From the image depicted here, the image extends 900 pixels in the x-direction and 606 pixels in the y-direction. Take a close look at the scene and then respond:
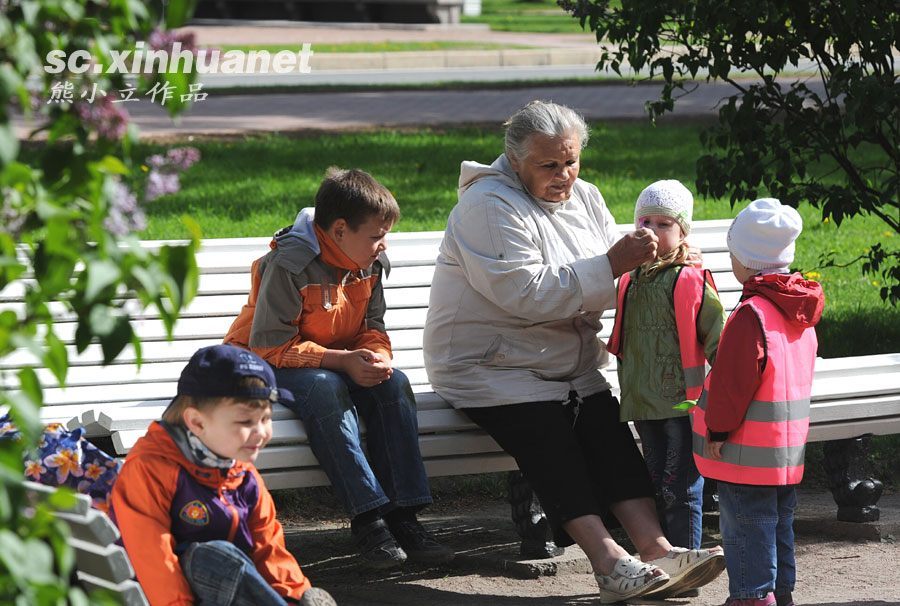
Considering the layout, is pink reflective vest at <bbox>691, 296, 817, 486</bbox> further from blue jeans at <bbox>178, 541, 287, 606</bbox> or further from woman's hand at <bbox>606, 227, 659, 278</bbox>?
blue jeans at <bbox>178, 541, 287, 606</bbox>

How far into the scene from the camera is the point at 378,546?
3.90 metres

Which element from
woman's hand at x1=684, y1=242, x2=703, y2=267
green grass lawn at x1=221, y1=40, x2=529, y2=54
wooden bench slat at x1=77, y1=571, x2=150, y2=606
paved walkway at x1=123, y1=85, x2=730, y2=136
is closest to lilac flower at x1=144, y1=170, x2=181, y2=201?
wooden bench slat at x1=77, y1=571, x2=150, y2=606

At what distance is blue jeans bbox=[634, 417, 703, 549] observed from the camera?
4.05 metres

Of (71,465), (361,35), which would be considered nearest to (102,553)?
(71,465)

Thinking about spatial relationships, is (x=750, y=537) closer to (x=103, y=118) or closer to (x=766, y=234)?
(x=766, y=234)

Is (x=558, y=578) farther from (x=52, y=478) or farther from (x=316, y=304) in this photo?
(x=52, y=478)

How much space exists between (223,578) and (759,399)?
1.52 meters

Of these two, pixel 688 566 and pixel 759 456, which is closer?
pixel 759 456

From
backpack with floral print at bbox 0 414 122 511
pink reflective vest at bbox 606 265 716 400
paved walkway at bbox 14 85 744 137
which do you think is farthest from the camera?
paved walkway at bbox 14 85 744 137

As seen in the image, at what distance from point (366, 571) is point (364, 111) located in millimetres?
10049

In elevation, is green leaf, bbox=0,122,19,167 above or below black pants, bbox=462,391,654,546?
above

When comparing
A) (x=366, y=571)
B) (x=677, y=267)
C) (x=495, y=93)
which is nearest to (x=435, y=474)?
(x=366, y=571)

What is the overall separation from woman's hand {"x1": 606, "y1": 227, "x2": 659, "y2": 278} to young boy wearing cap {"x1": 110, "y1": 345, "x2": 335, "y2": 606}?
1.30 m

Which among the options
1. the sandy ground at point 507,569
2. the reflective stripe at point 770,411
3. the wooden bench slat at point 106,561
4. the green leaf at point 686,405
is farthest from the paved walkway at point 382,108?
the wooden bench slat at point 106,561
